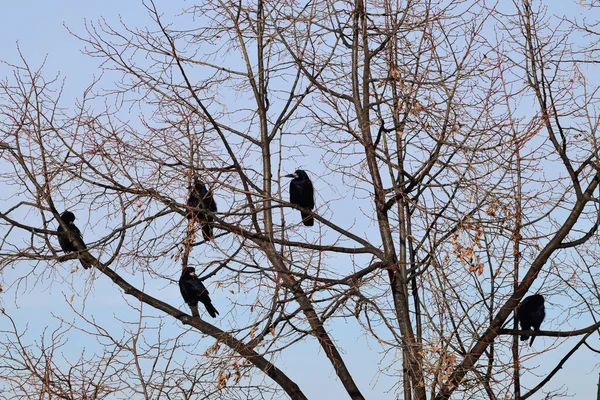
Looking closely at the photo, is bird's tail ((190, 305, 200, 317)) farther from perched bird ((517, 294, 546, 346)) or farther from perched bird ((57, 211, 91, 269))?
perched bird ((517, 294, 546, 346))

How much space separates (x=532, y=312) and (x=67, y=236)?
16.0 feet

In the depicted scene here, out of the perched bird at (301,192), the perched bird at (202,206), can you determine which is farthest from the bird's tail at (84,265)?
the perched bird at (301,192)

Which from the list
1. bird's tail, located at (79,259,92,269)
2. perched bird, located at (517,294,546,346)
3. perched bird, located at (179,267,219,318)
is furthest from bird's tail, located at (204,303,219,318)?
perched bird, located at (517,294,546,346)

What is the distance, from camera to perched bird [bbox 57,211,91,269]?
26.5 feet

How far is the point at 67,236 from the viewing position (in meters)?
7.94

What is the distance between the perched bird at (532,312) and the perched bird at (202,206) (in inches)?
136

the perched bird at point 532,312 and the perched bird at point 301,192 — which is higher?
the perched bird at point 301,192

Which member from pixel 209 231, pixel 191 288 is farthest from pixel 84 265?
pixel 209 231

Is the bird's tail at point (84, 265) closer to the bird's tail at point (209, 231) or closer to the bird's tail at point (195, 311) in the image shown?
the bird's tail at point (195, 311)

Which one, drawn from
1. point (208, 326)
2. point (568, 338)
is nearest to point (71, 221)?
point (208, 326)

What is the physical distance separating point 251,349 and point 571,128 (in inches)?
149

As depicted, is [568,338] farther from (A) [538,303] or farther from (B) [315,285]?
(B) [315,285]

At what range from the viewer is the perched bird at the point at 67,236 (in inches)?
317

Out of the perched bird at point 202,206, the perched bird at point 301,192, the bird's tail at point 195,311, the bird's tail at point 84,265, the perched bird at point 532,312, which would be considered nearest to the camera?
the perched bird at point 202,206
